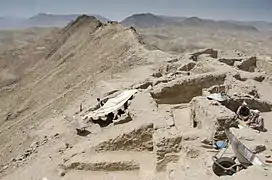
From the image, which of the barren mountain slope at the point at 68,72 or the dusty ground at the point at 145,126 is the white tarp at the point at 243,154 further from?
the barren mountain slope at the point at 68,72

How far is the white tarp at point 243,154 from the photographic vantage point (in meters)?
8.66

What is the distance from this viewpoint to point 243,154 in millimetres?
8938

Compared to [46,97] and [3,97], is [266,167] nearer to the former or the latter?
[46,97]

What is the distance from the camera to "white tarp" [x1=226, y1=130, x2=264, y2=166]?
28.4ft

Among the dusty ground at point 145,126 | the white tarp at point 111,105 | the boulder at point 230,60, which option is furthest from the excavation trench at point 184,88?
the boulder at point 230,60

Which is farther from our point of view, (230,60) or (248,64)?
(230,60)

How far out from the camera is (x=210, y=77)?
16.4 meters

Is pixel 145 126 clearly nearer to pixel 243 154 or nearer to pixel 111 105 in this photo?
pixel 111 105

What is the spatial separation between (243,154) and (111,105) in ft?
22.2

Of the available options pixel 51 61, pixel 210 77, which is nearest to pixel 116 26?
pixel 51 61

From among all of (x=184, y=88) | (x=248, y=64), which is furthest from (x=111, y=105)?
(x=248, y=64)

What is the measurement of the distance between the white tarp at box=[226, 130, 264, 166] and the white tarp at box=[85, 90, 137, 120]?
5773mm

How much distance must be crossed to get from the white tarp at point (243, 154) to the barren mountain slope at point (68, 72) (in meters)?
12.0

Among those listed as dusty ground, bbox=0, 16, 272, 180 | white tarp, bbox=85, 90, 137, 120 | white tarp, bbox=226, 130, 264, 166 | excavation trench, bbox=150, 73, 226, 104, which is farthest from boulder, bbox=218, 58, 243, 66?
white tarp, bbox=226, 130, 264, 166
